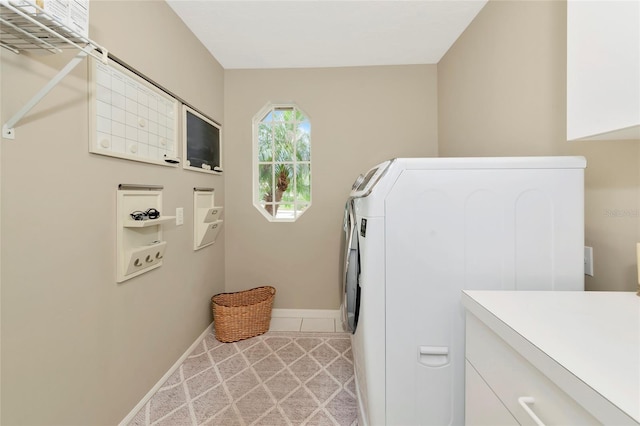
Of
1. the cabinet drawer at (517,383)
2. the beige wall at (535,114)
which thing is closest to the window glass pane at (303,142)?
the beige wall at (535,114)

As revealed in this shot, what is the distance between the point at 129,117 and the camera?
1438 millimetres

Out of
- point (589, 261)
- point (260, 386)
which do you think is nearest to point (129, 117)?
point (260, 386)

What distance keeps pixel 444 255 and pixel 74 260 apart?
157 cm

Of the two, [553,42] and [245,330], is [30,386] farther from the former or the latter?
[553,42]

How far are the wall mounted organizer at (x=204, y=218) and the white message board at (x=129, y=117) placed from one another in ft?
1.40

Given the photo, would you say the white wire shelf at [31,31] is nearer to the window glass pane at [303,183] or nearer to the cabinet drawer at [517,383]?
the cabinet drawer at [517,383]

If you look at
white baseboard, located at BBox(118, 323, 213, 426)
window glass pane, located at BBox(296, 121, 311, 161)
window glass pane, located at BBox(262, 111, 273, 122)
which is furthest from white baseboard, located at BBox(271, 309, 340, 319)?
window glass pane, located at BBox(262, 111, 273, 122)

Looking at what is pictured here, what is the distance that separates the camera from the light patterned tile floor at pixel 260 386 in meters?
1.51

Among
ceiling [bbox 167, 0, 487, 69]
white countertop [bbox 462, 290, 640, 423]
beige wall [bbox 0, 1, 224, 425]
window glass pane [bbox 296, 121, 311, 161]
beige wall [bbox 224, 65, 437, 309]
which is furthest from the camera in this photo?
window glass pane [bbox 296, 121, 311, 161]

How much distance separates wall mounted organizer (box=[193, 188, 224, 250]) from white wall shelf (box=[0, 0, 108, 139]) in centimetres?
125

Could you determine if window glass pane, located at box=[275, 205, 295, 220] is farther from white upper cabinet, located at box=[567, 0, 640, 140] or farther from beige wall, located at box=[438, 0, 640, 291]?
white upper cabinet, located at box=[567, 0, 640, 140]

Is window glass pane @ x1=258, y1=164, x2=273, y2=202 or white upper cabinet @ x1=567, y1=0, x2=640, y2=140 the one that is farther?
window glass pane @ x1=258, y1=164, x2=273, y2=202

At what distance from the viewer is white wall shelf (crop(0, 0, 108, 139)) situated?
73cm

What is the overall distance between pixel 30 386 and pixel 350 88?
2.89 metres
